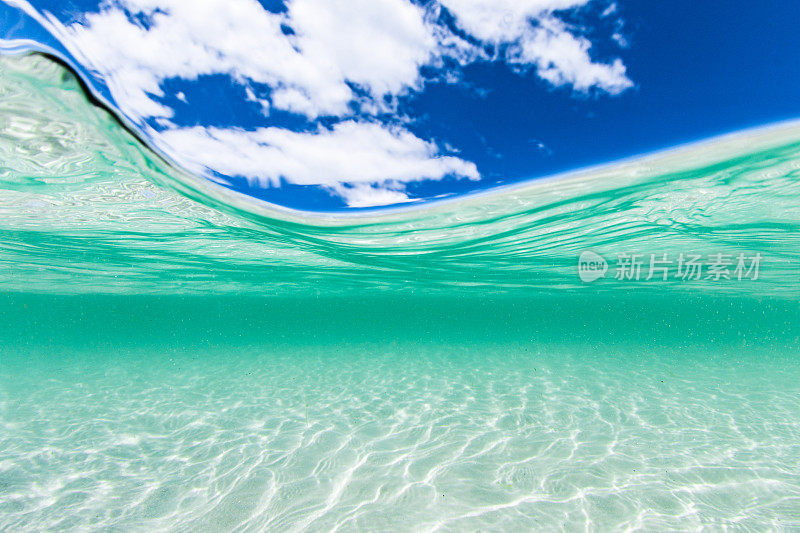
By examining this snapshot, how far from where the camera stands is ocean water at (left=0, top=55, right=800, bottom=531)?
17.6 feet

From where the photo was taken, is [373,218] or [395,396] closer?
[373,218]

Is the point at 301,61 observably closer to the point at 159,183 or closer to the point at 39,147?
the point at 159,183

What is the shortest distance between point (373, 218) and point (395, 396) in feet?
20.7

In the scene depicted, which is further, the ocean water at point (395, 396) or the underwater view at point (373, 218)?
the ocean water at point (395, 396)

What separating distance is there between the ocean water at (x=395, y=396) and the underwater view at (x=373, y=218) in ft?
0.27

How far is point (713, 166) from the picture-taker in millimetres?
8031

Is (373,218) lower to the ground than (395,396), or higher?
higher

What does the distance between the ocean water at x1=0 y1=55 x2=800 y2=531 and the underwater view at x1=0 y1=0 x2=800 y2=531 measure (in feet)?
0.27

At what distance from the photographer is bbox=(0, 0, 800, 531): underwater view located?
499 centimetres

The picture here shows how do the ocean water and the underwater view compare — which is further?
the ocean water

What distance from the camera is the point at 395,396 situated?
39.4 ft

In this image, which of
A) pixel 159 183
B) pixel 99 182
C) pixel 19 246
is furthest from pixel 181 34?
pixel 19 246

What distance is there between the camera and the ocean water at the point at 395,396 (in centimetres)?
538

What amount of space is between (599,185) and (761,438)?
284 inches
